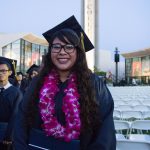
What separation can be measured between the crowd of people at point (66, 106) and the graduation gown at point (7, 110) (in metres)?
1.16

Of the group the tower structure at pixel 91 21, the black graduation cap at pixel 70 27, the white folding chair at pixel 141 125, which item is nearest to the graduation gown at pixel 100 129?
the black graduation cap at pixel 70 27

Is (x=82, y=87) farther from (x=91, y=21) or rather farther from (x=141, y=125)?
(x=91, y=21)

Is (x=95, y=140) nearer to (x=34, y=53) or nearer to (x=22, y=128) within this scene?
(x=22, y=128)

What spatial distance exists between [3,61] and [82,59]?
1.85 metres

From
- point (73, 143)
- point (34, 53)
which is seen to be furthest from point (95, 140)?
point (34, 53)

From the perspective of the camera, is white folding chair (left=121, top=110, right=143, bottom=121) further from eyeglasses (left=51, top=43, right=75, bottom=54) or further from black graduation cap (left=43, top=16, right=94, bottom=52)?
eyeglasses (left=51, top=43, right=75, bottom=54)

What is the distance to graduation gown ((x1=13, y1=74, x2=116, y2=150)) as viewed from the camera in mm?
2316

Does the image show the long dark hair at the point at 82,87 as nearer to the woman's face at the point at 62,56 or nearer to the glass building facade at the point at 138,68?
the woman's face at the point at 62,56

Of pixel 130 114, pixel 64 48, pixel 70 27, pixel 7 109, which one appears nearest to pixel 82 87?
pixel 64 48

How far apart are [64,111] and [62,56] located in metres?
0.37

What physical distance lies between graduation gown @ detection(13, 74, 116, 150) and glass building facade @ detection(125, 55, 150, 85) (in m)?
65.1

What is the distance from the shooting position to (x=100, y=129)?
2.34 meters

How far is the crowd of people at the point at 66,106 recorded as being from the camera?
2338 mm

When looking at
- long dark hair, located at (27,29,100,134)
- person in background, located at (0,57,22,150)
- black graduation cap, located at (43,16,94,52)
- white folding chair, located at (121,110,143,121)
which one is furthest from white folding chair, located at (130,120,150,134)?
long dark hair, located at (27,29,100,134)
